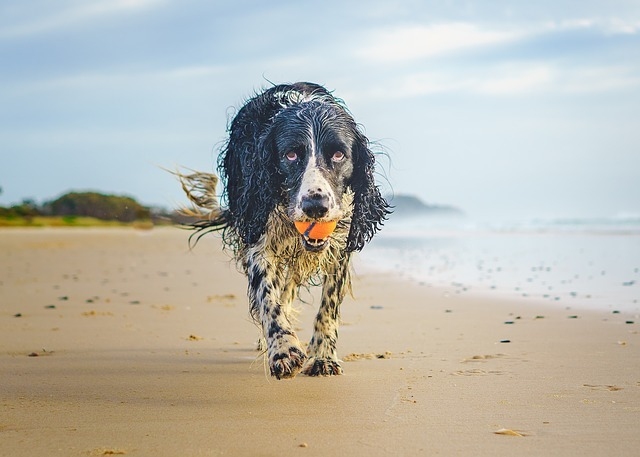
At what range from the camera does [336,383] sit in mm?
4902

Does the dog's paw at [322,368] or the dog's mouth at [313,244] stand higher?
the dog's mouth at [313,244]

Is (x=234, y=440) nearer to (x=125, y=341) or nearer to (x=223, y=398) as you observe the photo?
(x=223, y=398)

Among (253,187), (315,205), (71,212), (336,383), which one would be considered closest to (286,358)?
(336,383)

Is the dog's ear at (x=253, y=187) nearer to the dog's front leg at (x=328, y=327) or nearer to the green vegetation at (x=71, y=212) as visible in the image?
the dog's front leg at (x=328, y=327)

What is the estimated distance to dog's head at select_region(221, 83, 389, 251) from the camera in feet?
16.6

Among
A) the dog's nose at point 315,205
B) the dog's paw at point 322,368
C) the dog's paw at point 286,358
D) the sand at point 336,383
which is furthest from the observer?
the dog's paw at point 322,368

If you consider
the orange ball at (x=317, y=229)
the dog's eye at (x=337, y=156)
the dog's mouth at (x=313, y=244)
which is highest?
the dog's eye at (x=337, y=156)

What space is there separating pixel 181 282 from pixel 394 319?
5.20m

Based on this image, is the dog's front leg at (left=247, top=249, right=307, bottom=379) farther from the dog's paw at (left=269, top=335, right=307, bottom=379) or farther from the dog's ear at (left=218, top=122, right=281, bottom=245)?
the dog's ear at (left=218, top=122, right=281, bottom=245)

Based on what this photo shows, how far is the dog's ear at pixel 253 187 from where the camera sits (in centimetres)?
546

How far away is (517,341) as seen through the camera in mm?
6301

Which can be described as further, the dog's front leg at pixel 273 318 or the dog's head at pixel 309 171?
the dog's head at pixel 309 171

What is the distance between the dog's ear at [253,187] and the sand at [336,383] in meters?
0.95

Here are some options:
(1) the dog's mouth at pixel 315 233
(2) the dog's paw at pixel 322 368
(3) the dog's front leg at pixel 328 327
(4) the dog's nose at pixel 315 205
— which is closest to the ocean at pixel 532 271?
(3) the dog's front leg at pixel 328 327
